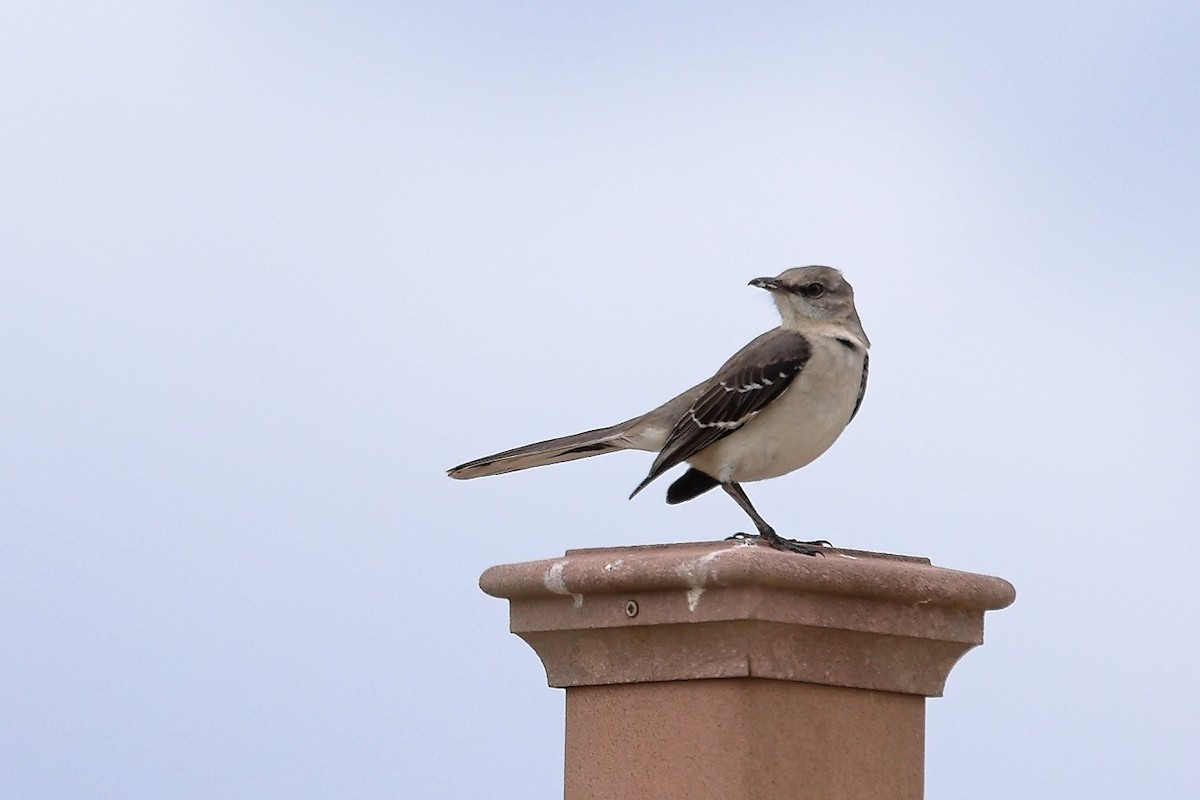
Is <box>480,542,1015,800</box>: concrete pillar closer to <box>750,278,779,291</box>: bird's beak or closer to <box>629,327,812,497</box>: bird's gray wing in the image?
<box>629,327,812,497</box>: bird's gray wing

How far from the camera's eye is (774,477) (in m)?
6.25

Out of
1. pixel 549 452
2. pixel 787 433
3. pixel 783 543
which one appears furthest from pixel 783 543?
pixel 549 452

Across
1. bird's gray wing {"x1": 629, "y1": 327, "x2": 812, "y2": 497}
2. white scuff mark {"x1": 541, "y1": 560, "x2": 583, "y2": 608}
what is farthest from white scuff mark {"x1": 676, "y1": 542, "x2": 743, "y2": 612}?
bird's gray wing {"x1": 629, "y1": 327, "x2": 812, "y2": 497}

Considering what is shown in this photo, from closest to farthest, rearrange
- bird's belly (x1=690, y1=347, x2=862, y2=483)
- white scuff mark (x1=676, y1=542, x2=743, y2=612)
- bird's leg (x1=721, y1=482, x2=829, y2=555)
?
1. white scuff mark (x1=676, y1=542, x2=743, y2=612)
2. bird's leg (x1=721, y1=482, x2=829, y2=555)
3. bird's belly (x1=690, y1=347, x2=862, y2=483)

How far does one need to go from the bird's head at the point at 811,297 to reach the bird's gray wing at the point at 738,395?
0.88 feet

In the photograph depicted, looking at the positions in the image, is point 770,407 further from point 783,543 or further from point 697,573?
point 697,573

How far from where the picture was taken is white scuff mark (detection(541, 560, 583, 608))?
4.74 m

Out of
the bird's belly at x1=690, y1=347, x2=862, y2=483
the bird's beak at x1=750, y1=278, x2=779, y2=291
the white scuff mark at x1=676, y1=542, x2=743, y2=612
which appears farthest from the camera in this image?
the bird's beak at x1=750, y1=278, x2=779, y2=291

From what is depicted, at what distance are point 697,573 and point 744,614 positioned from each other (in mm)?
179

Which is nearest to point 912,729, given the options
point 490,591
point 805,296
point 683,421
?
point 490,591

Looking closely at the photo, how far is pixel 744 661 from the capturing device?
14.6 ft

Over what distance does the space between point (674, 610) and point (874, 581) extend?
0.62m

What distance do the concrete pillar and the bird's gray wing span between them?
1.16 meters

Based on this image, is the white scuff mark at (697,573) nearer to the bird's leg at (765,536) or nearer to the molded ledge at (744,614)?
the molded ledge at (744,614)
